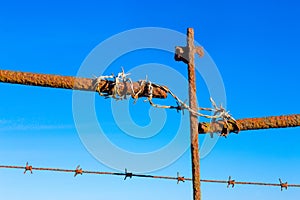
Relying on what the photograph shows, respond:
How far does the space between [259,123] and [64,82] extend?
89.7 inches

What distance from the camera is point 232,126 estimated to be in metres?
5.04

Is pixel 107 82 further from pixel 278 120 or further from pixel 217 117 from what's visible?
pixel 278 120

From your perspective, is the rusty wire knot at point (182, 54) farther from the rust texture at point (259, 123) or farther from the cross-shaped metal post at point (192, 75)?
the rust texture at point (259, 123)

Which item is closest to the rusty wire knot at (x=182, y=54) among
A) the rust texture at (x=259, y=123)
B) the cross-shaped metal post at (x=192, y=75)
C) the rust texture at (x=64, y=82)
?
the cross-shaped metal post at (x=192, y=75)

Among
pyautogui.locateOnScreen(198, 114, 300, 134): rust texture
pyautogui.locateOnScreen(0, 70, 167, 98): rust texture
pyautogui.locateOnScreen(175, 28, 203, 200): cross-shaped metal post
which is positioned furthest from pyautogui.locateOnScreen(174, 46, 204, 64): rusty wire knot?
pyautogui.locateOnScreen(198, 114, 300, 134): rust texture

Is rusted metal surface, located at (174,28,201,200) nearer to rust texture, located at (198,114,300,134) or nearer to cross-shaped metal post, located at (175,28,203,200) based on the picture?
cross-shaped metal post, located at (175,28,203,200)

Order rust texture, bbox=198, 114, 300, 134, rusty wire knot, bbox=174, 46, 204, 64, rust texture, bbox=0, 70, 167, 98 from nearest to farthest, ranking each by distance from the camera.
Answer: rust texture, bbox=0, 70, 167, 98
rusty wire knot, bbox=174, 46, 204, 64
rust texture, bbox=198, 114, 300, 134

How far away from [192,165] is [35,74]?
5.77 feet

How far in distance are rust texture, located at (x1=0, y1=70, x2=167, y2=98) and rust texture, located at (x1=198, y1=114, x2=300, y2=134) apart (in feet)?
3.28

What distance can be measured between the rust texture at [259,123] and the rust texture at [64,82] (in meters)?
1.00

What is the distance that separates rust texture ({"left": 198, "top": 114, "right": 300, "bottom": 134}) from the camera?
500 cm

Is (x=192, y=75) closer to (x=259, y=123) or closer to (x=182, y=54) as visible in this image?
(x=182, y=54)

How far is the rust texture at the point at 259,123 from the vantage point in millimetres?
4996

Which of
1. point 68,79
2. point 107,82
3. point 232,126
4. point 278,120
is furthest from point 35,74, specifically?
point 278,120
